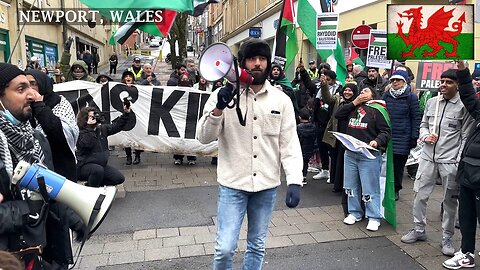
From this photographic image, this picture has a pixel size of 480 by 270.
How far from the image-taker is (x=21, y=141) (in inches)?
97.7

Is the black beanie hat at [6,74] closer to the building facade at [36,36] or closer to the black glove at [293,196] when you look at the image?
the black glove at [293,196]

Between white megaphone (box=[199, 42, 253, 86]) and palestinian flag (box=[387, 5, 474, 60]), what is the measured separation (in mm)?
2791

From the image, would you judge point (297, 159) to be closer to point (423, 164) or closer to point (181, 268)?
point (181, 268)

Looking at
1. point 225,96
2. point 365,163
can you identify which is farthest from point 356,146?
point 225,96

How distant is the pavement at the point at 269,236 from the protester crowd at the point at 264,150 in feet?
0.85

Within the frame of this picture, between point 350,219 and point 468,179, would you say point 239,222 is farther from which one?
point 350,219

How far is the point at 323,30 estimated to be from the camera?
25.6 ft

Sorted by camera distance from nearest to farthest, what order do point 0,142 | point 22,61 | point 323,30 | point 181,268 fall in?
point 0,142 < point 181,268 < point 323,30 < point 22,61

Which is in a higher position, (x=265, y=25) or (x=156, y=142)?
(x=265, y=25)

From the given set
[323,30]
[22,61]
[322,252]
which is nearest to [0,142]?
[322,252]

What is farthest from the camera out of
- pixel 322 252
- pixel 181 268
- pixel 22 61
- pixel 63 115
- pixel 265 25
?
pixel 265 25

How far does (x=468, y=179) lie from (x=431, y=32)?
173 cm

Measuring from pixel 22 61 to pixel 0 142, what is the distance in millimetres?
15400

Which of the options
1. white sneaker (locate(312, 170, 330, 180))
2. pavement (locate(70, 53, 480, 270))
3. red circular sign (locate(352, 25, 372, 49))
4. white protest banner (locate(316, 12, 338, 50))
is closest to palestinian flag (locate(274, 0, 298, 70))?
white protest banner (locate(316, 12, 338, 50))
